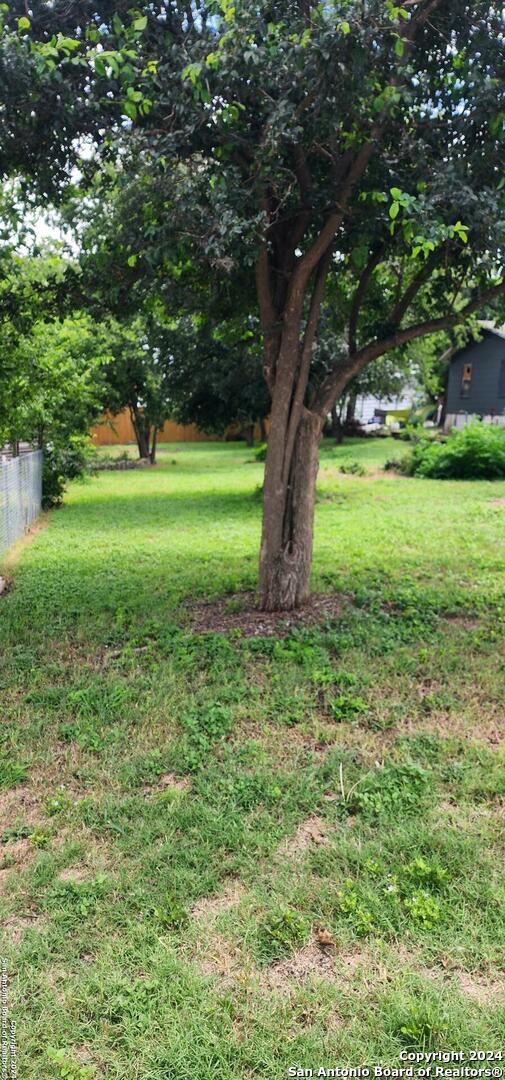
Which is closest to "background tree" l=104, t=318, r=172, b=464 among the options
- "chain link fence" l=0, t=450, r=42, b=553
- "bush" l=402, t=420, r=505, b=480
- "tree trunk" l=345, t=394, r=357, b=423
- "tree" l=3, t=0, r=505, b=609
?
"chain link fence" l=0, t=450, r=42, b=553

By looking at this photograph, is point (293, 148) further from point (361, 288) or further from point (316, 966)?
point (316, 966)

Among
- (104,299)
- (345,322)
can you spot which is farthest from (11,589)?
(345,322)

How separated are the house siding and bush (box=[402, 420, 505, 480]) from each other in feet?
39.7

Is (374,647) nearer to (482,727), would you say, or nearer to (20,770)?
(482,727)

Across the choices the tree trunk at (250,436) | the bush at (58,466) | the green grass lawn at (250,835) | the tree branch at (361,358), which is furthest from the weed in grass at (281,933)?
the tree trunk at (250,436)

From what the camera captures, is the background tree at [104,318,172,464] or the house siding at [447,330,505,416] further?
the house siding at [447,330,505,416]

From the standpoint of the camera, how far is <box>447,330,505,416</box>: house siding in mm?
27984

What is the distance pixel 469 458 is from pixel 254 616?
37.5ft

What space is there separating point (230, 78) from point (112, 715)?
11.9 ft

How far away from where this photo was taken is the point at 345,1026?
7.19 ft

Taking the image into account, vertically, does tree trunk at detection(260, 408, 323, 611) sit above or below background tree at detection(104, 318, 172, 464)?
below

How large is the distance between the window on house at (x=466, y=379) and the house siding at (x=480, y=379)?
10 centimetres

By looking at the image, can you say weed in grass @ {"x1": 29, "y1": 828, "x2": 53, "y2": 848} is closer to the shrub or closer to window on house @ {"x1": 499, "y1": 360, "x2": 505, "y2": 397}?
the shrub

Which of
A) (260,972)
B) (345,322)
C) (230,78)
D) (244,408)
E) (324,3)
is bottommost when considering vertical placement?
(260,972)
